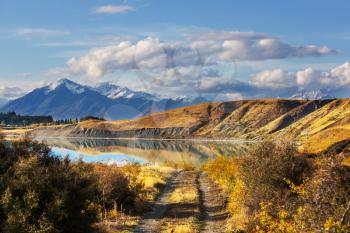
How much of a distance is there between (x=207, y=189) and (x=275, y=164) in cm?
1885

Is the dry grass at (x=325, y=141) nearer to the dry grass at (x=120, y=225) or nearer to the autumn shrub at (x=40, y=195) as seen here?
the dry grass at (x=120, y=225)

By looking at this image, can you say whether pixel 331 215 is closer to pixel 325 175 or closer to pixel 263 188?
pixel 325 175

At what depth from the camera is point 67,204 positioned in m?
22.3

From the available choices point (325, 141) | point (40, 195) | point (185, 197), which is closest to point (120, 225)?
point (40, 195)

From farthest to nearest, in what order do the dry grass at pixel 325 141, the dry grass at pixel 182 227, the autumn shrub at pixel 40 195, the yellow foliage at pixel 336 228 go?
the dry grass at pixel 325 141 < the dry grass at pixel 182 227 < the autumn shrub at pixel 40 195 < the yellow foliage at pixel 336 228

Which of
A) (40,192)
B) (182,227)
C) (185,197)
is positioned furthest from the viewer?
(185,197)

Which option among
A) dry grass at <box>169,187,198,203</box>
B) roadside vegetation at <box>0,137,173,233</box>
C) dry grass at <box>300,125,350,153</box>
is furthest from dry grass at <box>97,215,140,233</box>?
dry grass at <box>300,125,350,153</box>

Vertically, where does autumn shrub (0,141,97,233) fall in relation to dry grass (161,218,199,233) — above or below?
above

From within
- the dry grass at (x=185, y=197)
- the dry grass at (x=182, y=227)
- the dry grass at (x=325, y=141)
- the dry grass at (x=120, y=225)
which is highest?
the dry grass at (x=120, y=225)

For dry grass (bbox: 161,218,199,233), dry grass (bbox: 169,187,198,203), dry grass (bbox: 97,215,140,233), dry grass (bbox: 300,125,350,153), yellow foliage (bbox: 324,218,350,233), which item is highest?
yellow foliage (bbox: 324,218,350,233)

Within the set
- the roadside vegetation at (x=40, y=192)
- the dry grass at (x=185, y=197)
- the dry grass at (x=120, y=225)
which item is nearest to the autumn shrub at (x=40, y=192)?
the roadside vegetation at (x=40, y=192)

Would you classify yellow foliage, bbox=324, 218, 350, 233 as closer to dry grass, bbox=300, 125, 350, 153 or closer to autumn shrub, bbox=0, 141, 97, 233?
autumn shrub, bbox=0, 141, 97, 233

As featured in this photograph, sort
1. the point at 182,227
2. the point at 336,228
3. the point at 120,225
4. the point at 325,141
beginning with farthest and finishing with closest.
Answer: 1. the point at 325,141
2. the point at 120,225
3. the point at 182,227
4. the point at 336,228

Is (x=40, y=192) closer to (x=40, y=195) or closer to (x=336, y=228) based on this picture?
(x=40, y=195)
